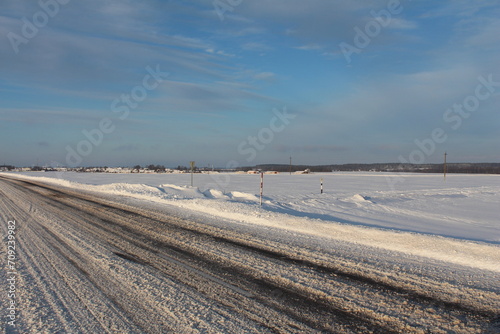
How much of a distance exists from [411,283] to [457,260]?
221 centimetres

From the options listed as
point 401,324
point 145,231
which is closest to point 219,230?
point 145,231

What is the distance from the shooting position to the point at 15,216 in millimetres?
11594

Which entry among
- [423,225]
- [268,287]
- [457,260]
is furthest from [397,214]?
[268,287]

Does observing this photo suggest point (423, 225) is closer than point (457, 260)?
No

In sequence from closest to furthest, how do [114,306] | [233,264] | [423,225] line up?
[114,306] → [233,264] → [423,225]

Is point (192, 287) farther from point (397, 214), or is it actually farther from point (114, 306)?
point (397, 214)

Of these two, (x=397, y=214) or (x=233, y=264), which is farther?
(x=397, y=214)

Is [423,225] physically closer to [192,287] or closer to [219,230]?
[219,230]

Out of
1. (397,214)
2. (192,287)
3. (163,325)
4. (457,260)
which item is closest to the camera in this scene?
(163,325)

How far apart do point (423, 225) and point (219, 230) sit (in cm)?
683

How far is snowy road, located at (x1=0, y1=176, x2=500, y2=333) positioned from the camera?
151 inches

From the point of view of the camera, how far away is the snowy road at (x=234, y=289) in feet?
12.6

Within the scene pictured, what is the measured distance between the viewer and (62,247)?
726 cm

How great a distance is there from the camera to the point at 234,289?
192 inches
